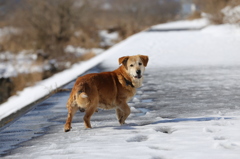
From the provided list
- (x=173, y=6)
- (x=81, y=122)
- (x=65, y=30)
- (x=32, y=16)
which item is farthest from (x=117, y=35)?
(x=173, y=6)

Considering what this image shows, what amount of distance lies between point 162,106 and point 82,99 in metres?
2.05

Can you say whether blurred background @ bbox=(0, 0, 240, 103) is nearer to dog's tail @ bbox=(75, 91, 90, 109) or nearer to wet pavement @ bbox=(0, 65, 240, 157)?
wet pavement @ bbox=(0, 65, 240, 157)

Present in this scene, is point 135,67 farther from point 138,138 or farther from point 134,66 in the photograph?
point 138,138

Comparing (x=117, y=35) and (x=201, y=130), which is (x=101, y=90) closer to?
(x=201, y=130)

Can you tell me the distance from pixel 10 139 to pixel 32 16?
31263mm

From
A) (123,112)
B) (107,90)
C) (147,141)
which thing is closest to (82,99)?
(107,90)

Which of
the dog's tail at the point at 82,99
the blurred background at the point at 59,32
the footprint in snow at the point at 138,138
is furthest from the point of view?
the blurred background at the point at 59,32

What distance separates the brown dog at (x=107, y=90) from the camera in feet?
15.3

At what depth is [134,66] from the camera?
5.08 meters

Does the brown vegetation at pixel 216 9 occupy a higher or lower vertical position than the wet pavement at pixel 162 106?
higher

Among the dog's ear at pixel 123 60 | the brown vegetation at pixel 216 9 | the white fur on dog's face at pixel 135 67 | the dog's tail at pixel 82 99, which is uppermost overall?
the brown vegetation at pixel 216 9

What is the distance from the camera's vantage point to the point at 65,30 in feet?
115

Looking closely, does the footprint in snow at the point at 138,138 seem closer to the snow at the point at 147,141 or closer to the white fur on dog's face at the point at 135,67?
the snow at the point at 147,141

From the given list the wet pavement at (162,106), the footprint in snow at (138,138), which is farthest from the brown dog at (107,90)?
the footprint in snow at (138,138)
